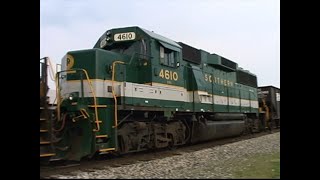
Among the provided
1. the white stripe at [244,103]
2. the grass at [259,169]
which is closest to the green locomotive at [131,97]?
the grass at [259,169]

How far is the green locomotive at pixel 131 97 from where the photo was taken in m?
9.62

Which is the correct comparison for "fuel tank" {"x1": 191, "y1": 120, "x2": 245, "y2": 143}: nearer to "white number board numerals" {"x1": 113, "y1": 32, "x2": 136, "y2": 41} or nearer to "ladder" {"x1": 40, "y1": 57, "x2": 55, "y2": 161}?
"white number board numerals" {"x1": 113, "y1": 32, "x2": 136, "y2": 41}

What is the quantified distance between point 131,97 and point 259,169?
4.26 metres

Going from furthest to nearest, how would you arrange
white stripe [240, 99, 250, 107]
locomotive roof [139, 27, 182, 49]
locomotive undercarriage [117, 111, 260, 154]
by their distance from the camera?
1. white stripe [240, 99, 250, 107]
2. locomotive roof [139, 27, 182, 49]
3. locomotive undercarriage [117, 111, 260, 154]

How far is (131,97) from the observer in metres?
10.8

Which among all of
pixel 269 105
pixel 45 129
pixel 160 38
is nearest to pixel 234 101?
pixel 160 38

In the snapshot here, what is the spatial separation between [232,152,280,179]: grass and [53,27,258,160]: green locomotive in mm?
3487

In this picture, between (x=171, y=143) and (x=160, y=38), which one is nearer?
(x=160, y=38)

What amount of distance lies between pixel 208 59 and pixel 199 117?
3028 mm

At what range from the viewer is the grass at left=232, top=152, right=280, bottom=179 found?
23.2 feet

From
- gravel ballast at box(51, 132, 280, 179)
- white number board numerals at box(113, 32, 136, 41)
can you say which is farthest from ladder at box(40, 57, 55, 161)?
white number board numerals at box(113, 32, 136, 41)

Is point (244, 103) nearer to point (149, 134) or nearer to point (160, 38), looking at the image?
point (160, 38)

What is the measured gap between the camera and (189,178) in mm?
6656

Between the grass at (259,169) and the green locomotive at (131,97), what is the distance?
349 centimetres
